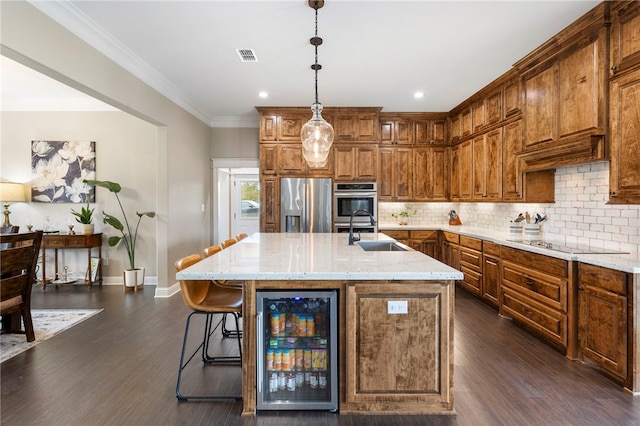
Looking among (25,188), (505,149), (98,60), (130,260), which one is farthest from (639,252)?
(25,188)

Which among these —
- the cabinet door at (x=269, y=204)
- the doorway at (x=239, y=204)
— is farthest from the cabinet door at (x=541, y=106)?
the doorway at (x=239, y=204)

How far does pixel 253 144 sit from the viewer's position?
5969mm

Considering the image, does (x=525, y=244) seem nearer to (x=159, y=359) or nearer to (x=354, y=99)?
(x=354, y=99)

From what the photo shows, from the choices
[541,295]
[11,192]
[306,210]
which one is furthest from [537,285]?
[11,192]

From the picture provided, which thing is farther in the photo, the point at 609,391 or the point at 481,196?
the point at 481,196

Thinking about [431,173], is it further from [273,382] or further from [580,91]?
[273,382]

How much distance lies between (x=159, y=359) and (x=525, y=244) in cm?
352

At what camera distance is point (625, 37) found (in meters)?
2.39

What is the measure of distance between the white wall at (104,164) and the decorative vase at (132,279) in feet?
0.89

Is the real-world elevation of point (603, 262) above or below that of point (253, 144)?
below

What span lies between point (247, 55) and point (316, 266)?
257 cm

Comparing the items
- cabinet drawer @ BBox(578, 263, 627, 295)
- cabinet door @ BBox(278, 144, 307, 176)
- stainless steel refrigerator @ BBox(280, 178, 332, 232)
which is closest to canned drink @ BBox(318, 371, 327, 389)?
cabinet drawer @ BBox(578, 263, 627, 295)

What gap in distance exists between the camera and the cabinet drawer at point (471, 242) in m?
4.11

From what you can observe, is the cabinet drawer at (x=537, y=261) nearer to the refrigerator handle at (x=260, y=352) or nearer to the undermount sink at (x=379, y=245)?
the undermount sink at (x=379, y=245)
